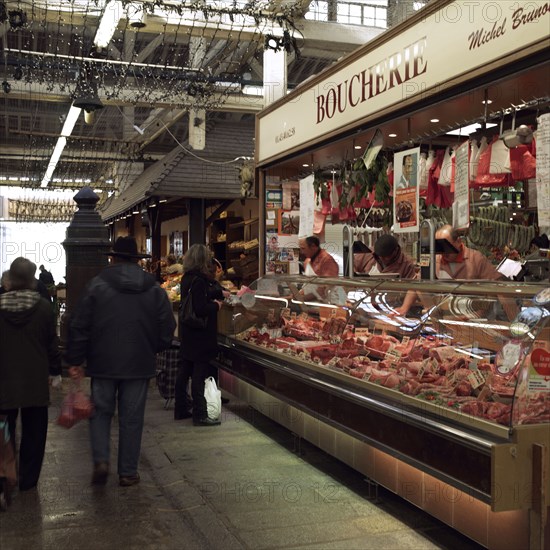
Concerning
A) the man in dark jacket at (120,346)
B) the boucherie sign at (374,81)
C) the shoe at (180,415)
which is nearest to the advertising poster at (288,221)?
the boucherie sign at (374,81)

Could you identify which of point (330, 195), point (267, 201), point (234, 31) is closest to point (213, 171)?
point (234, 31)

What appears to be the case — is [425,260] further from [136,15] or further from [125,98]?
[125,98]

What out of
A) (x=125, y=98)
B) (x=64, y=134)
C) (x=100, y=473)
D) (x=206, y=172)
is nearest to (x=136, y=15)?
(x=125, y=98)

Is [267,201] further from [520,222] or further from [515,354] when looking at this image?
[515,354]

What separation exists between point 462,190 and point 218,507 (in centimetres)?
281

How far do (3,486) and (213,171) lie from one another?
12.0 metres

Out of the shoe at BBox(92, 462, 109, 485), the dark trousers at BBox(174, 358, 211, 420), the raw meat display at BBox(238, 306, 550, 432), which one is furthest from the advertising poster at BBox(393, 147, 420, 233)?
the shoe at BBox(92, 462, 109, 485)

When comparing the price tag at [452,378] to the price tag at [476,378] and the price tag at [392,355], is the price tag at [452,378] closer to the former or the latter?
the price tag at [476,378]

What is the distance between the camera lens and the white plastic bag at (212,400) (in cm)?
703

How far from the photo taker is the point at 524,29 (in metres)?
4.36

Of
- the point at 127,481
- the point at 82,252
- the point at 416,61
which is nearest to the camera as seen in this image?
the point at 127,481

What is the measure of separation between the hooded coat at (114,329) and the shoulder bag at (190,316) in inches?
67.6

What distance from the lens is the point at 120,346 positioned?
509cm

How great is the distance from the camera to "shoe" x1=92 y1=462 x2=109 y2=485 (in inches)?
199
